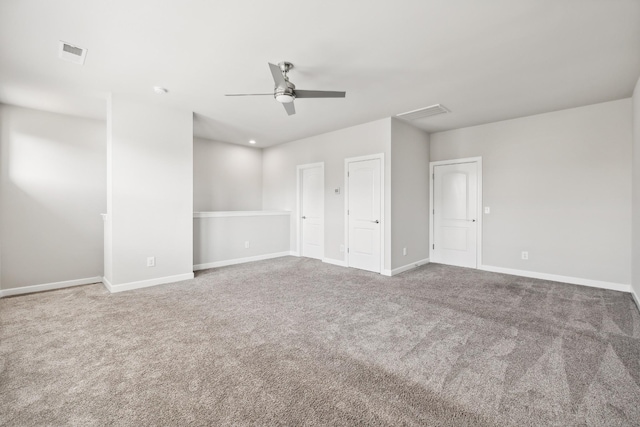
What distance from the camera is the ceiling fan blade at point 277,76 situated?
8.49 ft

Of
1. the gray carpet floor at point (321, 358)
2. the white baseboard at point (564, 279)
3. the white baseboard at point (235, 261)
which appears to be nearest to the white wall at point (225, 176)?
the white baseboard at point (235, 261)

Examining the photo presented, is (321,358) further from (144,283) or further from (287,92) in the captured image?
(144,283)

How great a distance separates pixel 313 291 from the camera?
392cm

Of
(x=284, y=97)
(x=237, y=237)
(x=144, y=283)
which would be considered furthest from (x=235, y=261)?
(x=284, y=97)

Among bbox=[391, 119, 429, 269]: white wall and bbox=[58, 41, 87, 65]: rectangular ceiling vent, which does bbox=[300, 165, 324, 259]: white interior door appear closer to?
bbox=[391, 119, 429, 269]: white wall

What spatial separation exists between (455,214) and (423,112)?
2.12 m

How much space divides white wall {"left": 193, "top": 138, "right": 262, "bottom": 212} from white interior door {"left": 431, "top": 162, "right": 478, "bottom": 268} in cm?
428

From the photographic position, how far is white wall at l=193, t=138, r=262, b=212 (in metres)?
6.32

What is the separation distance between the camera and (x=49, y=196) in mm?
4312

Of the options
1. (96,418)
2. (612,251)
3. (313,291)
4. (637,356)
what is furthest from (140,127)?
(612,251)

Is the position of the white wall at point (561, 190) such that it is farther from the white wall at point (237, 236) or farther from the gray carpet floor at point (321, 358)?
the white wall at point (237, 236)

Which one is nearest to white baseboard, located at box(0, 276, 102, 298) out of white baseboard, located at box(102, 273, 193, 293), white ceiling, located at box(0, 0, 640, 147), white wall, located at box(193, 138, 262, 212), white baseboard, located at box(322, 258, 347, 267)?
white baseboard, located at box(102, 273, 193, 293)

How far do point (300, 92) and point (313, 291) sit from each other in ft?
8.28

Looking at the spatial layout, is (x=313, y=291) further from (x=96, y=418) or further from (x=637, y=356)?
(x=637, y=356)
